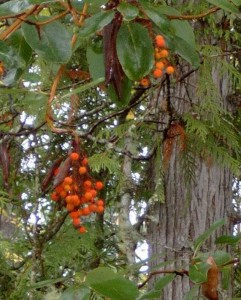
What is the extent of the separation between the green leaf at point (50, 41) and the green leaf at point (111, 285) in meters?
0.47

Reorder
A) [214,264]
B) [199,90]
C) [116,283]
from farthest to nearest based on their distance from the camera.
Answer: [199,90] → [214,264] → [116,283]

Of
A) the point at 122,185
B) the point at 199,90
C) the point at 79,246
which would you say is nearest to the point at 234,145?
the point at 199,90

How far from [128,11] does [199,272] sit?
0.63 meters

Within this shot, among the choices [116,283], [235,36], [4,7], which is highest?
[235,36]

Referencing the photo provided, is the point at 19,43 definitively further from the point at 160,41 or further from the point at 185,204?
the point at 185,204

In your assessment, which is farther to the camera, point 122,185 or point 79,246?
point 79,246

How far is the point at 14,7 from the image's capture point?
5.16 feet

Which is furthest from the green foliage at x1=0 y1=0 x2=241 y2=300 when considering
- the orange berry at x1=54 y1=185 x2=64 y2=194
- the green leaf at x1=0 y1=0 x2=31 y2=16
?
the orange berry at x1=54 y1=185 x2=64 y2=194

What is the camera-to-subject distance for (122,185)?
302 centimetres

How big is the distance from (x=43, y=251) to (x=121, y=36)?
238 cm

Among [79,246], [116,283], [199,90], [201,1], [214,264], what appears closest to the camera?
[116,283]

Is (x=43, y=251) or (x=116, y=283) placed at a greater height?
(x=43, y=251)

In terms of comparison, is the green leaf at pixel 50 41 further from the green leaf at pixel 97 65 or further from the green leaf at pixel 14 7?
the green leaf at pixel 97 65

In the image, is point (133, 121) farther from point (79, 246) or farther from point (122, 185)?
point (79, 246)
